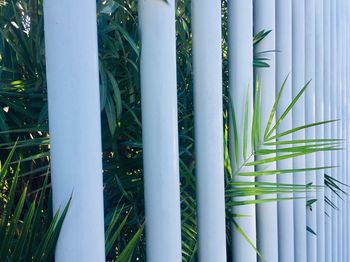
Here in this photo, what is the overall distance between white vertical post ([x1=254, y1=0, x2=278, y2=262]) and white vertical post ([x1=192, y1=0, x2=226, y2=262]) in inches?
12.3

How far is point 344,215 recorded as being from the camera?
7.59 ft

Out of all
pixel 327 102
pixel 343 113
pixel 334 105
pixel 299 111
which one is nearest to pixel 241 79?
pixel 299 111

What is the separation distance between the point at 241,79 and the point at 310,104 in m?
0.59

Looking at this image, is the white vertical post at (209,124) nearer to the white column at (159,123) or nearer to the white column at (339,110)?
the white column at (159,123)

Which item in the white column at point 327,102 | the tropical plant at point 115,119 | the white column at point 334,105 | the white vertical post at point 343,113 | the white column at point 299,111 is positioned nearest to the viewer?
the tropical plant at point 115,119

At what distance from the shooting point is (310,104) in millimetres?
1666

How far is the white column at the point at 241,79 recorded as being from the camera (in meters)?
1.17

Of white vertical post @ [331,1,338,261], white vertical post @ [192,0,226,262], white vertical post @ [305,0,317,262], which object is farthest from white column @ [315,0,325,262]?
white vertical post @ [192,0,226,262]

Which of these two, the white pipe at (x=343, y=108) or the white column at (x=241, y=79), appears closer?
the white column at (x=241, y=79)

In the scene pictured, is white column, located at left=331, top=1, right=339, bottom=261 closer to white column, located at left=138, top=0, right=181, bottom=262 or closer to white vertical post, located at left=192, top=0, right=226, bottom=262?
white vertical post, located at left=192, top=0, right=226, bottom=262

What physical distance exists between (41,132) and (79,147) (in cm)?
42

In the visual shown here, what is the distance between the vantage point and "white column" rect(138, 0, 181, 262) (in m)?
0.90

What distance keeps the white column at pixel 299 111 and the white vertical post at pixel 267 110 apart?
228mm

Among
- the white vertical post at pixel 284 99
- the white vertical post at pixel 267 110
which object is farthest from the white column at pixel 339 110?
the white vertical post at pixel 267 110
